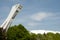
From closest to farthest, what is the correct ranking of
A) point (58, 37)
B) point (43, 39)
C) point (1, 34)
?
point (1, 34), point (43, 39), point (58, 37)

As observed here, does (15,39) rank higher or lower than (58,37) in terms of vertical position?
lower

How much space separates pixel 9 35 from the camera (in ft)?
387

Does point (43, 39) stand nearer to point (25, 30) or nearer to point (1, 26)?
point (25, 30)

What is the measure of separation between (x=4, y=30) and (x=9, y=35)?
3.61m

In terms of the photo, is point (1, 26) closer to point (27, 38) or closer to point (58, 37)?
point (27, 38)

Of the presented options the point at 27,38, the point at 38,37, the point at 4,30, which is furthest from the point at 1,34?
the point at 38,37

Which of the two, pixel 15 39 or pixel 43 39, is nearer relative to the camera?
pixel 15 39

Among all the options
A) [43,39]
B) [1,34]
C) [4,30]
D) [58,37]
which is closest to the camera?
[1,34]

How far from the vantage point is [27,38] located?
4749 inches

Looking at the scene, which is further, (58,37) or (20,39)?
(58,37)

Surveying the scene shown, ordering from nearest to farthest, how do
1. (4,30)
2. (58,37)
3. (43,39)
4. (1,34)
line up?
(1,34) < (4,30) < (43,39) < (58,37)

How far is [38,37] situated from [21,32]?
11.8 metres

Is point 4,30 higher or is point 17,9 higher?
point 17,9

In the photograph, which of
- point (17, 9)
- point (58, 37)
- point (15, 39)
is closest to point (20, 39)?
point (15, 39)
